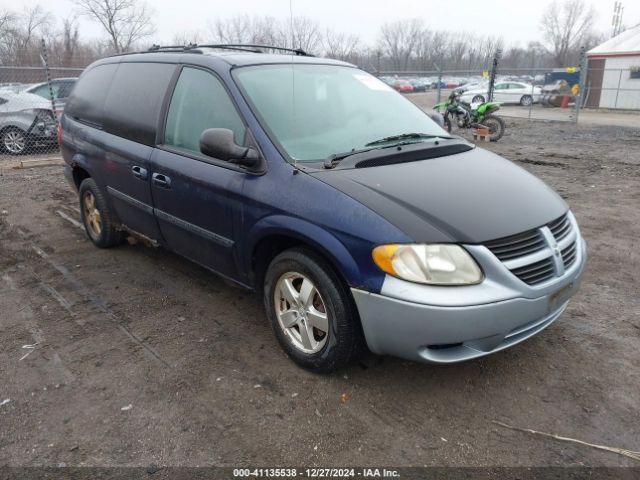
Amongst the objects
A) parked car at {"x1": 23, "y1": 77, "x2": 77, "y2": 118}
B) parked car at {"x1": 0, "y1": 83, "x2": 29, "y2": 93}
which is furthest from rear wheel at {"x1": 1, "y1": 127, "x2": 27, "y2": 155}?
parked car at {"x1": 23, "y1": 77, "x2": 77, "y2": 118}

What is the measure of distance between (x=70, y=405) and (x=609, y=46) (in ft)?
104

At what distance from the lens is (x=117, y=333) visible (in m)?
3.48

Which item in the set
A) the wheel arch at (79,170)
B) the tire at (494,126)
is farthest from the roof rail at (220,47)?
the tire at (494,126)

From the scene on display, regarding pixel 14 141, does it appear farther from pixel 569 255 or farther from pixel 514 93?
pixel 514 93

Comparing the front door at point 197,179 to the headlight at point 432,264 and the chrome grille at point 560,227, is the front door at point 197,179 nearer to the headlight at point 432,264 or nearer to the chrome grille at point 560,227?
the headlight at point 432,264

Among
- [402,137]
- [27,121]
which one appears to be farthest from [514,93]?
[402,137]

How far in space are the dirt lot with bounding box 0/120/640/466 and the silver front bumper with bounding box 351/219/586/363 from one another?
1.30 feet

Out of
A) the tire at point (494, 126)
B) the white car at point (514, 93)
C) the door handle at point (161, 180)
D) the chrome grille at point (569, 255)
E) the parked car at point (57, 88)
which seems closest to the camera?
the chrome grille at point (569, 255)

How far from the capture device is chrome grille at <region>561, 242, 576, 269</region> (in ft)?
9.15

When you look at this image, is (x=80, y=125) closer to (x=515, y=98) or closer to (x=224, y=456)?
(x=224, y=456)

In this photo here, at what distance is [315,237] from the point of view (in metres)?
2.64

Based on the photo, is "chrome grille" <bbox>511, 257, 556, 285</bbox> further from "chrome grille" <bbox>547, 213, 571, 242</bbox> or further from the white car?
the white car

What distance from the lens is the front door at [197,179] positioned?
3.20 m

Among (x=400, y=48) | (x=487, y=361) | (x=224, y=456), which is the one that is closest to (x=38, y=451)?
(x=224, y=456)
